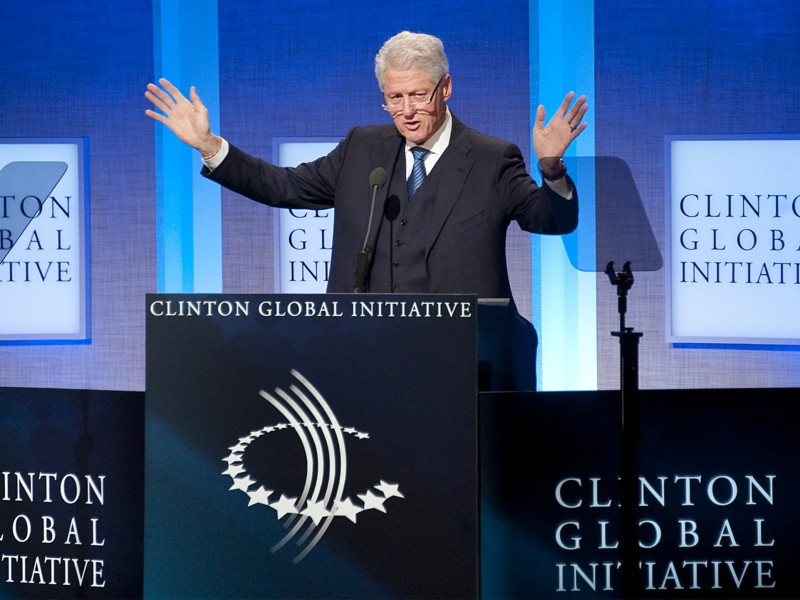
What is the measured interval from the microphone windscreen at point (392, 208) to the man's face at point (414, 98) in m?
0.20

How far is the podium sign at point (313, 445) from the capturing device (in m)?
1.90

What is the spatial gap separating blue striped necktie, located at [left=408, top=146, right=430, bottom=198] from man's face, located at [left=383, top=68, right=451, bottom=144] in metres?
0.04

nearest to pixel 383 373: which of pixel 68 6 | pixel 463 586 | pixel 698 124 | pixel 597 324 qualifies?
pixel 463 586

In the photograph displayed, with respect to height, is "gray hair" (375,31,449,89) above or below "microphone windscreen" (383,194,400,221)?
above

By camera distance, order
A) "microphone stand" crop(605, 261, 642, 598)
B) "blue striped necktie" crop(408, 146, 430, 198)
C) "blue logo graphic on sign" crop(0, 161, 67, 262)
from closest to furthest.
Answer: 1. "microphone stand" crop(605, 261, 642, 598)
2. "blue striped necktie" crop(408, 146, 430, 198)
3. "blue logo graphic on sign" crop(0, 161, 67, 262)

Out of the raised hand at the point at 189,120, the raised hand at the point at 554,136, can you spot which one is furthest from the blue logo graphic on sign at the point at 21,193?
the raised hand at the point at 554,136

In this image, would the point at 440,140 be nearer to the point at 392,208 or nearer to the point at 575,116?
the point at 392,208

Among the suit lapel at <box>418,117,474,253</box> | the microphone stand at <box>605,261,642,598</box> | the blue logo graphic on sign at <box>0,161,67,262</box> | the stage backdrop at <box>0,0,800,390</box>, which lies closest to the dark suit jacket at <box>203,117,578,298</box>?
the suit lapel at <box>418,117,474,253</box>

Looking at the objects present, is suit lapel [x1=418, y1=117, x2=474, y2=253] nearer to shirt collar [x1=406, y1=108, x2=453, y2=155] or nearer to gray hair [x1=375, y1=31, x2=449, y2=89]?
shirt collar [x1=406, y1=108, x2=453, y2=155]

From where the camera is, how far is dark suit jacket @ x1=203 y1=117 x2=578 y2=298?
2611 mm

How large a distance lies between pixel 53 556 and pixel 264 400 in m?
0.63

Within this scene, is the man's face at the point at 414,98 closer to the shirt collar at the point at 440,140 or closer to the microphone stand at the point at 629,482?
the shirt collar at the point at 440,140

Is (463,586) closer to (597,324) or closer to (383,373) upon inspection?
(383,373)

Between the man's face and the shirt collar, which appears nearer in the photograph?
the man's face
